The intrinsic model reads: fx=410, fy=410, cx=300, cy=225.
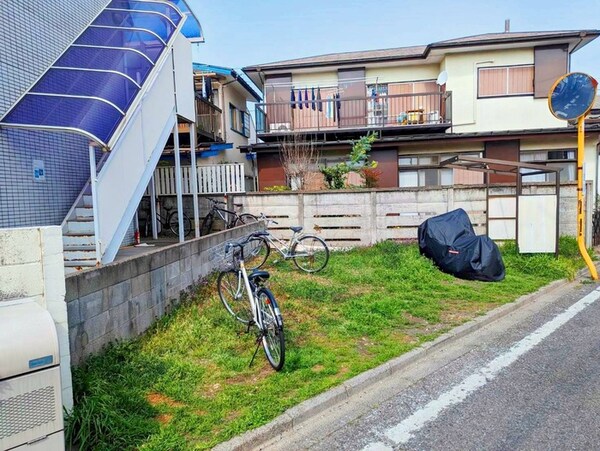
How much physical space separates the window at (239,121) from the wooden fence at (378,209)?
8185 millimetres

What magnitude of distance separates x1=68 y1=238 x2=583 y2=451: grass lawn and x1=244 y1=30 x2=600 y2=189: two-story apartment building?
7377mm

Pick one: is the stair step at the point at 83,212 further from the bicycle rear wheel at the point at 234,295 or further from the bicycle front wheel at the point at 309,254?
the bicycle front wheel at the point at 309,254

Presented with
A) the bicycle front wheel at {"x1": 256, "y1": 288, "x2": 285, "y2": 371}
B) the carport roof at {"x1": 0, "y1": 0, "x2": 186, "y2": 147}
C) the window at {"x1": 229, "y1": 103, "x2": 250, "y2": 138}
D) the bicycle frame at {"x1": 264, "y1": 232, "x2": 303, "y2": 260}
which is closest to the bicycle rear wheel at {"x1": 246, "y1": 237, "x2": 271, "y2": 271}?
the bicycle frame at {"x1": 264, "y1": 232, "x2": 303, "y2": 260}

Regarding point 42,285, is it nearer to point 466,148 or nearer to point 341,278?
point 341,278

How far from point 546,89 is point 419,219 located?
8426 millimetres

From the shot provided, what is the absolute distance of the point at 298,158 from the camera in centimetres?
1353

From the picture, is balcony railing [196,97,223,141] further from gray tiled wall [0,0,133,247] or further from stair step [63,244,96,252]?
stair step [63,244,96,252]

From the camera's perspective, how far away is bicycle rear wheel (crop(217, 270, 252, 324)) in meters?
5.35

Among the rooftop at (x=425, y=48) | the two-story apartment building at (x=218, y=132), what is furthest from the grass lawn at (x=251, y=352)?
the rooftop at (x=425, y=48)

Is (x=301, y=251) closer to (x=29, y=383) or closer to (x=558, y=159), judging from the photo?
(x=29, y=383)

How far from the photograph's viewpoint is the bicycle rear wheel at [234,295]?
535cm

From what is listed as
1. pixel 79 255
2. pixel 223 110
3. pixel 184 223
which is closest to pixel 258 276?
pixel 79 255

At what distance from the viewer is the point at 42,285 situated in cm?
282

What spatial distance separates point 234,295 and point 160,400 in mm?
2360
